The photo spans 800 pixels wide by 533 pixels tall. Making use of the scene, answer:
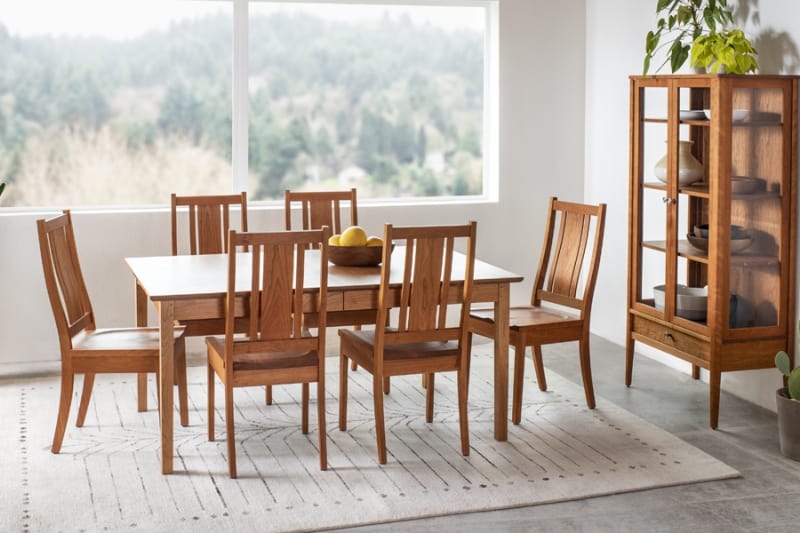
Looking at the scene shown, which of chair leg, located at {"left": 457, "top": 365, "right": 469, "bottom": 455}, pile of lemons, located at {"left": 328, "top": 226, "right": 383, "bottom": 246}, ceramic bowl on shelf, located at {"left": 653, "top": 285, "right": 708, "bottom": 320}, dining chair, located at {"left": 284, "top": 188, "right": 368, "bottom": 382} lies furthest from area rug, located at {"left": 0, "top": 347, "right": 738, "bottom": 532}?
dining chair, located at {"left": 284, "top": 188, "right": 368, "bottom": 382}

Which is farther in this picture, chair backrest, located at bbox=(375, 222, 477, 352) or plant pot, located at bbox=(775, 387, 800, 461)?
plant pot, located at bbox=(775, 387, 800, 461)

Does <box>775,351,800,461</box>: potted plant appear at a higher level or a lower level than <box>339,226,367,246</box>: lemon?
lower

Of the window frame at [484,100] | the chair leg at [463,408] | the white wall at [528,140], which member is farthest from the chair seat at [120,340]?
the window frame at [484,100]

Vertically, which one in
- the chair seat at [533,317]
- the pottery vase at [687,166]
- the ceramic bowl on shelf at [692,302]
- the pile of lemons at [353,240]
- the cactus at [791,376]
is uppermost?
the pottery vase at [687,166]

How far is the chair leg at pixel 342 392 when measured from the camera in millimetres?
4434

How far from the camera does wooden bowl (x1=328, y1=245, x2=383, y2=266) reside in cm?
452

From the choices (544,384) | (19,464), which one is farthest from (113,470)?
(544,384)

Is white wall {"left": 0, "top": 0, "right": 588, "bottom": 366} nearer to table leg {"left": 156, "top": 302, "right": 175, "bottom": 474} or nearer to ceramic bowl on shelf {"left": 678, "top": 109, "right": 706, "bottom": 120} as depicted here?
ceramic bowl on shelf {"left": 678, "top": 109, "right": 706, "bottom": 120}

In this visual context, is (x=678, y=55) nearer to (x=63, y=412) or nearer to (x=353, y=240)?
(x=353, y=240)

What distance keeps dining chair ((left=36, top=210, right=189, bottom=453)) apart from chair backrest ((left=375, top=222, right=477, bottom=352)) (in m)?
0.91

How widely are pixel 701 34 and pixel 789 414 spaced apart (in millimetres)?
1928

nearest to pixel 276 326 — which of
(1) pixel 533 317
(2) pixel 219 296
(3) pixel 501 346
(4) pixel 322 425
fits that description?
(2) pixel 219 296

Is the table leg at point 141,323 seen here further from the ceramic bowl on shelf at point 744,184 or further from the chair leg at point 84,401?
the ceramic bowl on shelf at point 744,184

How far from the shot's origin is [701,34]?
16.5ft
